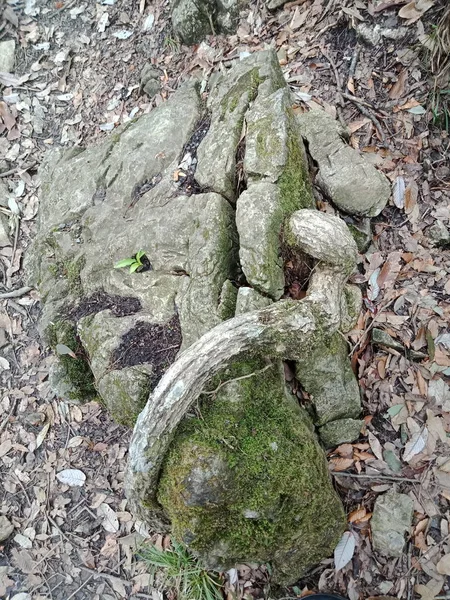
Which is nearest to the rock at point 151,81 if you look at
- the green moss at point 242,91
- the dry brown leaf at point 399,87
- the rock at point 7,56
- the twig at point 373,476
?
the green moss at point 242,91

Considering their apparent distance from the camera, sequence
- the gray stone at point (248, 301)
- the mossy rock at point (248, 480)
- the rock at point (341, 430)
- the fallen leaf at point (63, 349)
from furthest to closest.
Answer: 1. the fallen leaf at point (63, 349)
2. the rock at point (341, 430)
3. the gray stone at point (248, 301)
4. the mossy rock at point (248, 480)

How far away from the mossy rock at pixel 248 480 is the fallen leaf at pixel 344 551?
28 centimetres

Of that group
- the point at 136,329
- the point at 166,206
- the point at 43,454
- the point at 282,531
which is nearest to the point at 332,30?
Result: the point at 166,206

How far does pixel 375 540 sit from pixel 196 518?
1303 mm

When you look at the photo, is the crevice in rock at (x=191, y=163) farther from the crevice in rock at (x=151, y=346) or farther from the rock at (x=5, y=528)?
the rock at (x=5, y=528)

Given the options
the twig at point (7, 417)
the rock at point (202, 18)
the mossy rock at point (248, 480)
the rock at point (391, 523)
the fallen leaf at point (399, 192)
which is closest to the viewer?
the mossy rock at point (248, 480)

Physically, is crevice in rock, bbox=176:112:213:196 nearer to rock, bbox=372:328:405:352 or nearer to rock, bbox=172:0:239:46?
rock, bbox=372:328:405:352

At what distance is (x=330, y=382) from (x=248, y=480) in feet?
3.22

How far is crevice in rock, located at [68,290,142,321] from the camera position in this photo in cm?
344

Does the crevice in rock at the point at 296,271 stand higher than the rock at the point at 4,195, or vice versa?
the rock at the point at 4,195

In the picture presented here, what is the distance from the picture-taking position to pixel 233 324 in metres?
2.66

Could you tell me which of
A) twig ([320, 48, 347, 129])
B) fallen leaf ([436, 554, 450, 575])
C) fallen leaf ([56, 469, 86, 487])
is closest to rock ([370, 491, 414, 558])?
fallen leaf ([436, 554, 450, 575])

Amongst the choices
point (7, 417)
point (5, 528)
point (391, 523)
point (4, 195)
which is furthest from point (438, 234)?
point (4, 195)

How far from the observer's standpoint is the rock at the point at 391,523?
3.05 meters
